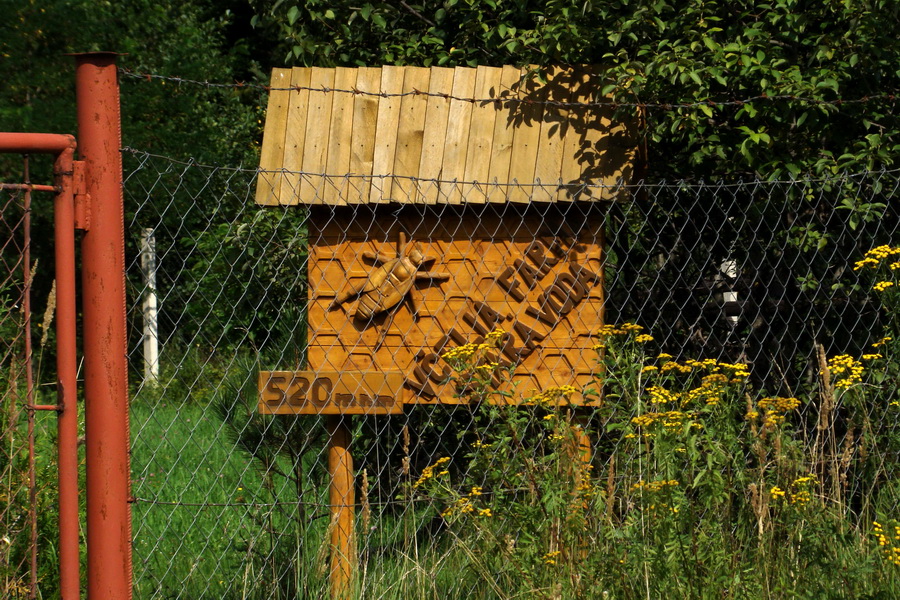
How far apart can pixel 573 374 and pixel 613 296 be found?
51.1 inches

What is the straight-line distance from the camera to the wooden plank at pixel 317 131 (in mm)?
3818

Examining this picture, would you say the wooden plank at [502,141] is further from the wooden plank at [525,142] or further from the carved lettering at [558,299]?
the carved lettering at [558,299]

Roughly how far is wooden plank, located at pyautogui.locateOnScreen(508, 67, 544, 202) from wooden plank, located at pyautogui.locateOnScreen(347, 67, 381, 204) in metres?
0.55

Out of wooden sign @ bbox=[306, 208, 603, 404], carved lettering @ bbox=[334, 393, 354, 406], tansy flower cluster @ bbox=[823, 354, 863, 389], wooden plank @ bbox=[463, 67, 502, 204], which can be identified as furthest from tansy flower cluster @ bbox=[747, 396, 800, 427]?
carved lettering @ bbox=[334, 393, 354, 406]

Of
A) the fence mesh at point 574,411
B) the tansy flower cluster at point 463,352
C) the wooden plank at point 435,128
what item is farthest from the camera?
the wooden plank at point 435,128

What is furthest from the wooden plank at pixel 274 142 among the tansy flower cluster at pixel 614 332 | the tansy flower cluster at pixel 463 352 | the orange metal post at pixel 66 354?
the tansy flower cluster at pixel 614 332

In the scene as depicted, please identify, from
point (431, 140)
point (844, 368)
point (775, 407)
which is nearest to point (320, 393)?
point (431, 140)

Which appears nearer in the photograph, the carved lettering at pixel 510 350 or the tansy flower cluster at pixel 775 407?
Answer: the tansy flower cluster at pixel 775 407

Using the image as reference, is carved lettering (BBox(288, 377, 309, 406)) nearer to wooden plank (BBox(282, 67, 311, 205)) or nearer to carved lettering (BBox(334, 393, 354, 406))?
carved lettering (BBox(334, 393, 354, 406))

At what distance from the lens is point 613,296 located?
5.07 meters

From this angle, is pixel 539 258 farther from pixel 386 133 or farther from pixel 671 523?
pixel 671 523

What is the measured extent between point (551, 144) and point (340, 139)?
83cm

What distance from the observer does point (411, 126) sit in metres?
3.93

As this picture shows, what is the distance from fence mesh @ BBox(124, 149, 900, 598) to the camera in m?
3.14
